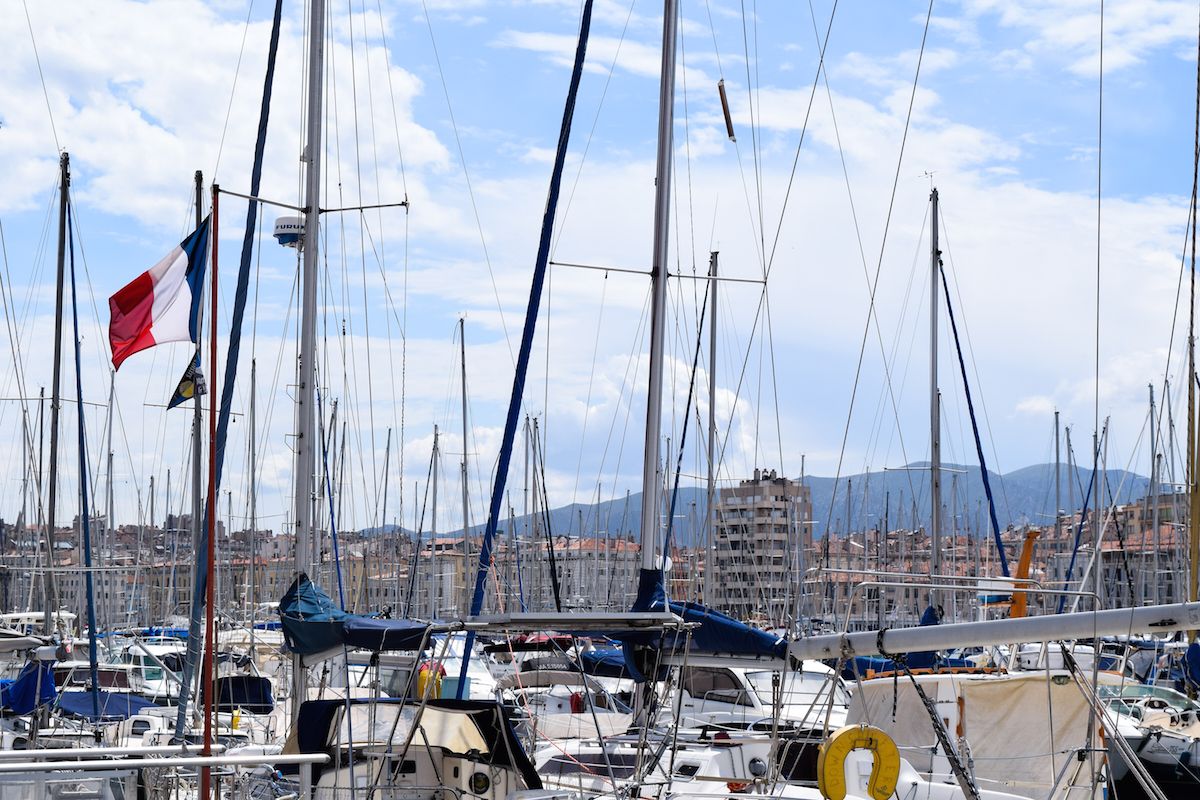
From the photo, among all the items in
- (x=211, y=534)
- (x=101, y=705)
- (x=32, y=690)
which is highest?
(x=211, y=534)

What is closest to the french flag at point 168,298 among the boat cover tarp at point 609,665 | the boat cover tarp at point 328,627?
the boat cover tarp at point 328,627

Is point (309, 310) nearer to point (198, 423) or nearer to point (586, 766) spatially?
point (198, 423)

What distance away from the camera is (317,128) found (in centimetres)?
1639

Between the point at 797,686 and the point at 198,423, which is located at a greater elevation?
the point at 198,423

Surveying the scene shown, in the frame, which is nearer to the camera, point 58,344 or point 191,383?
point 191,383

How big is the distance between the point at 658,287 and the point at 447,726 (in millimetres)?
5313

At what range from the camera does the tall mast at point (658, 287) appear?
14688 mm

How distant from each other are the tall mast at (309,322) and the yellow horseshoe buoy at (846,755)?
20.8 ft

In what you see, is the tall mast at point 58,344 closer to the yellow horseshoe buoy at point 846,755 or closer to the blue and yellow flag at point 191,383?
the blue and yellow flag at point 191,383

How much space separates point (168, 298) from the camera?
1398cm

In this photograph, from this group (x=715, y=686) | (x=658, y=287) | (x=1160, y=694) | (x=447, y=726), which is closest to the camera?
(x=447, y=726)

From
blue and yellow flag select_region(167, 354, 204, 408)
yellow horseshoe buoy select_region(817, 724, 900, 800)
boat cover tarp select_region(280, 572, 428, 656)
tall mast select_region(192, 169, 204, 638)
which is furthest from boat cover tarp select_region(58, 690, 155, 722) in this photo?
yellow horseshoe buoy select_region(817, 724, 900, 800)

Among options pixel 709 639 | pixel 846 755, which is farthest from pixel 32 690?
pixel 846 755

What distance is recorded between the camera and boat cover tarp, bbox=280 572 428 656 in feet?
40.4
